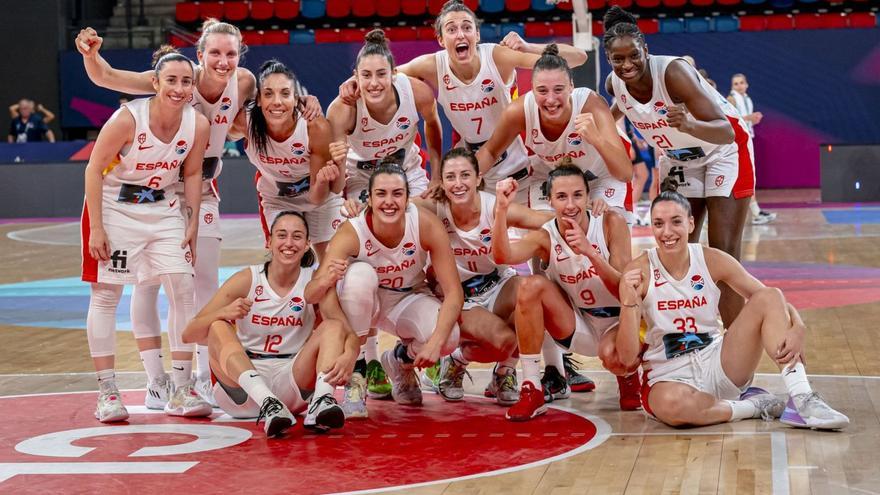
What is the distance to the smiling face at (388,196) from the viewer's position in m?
5.21

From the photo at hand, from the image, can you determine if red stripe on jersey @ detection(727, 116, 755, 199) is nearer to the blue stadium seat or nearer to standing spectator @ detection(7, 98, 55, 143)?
the blue stadium seat

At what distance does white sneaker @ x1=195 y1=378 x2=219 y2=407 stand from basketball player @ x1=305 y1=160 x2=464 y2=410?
33.6 inches

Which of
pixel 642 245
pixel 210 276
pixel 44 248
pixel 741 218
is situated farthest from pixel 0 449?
pixel 44 248

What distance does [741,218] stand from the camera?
19.2 feet

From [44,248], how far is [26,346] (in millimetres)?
6251

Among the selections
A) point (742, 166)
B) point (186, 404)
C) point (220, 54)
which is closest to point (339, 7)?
point (220, 54)

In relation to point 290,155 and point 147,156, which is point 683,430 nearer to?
point 290,155

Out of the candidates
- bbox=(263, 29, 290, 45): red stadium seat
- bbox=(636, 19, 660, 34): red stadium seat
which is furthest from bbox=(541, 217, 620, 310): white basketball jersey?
bbox=(263, 29, 290, 45): red stadium seat

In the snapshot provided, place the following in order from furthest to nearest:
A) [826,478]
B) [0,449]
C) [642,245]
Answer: [642,245], [0,449], [826,478]

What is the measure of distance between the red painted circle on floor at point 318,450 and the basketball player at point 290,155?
114 cm

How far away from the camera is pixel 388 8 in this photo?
19.8 meters

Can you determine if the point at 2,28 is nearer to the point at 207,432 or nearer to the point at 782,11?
the point at 782,11

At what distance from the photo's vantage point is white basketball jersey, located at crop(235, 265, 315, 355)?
5242 millimetres

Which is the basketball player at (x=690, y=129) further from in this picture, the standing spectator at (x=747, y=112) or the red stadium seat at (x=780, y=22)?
the red stadium seat at (x=780, y=22)
